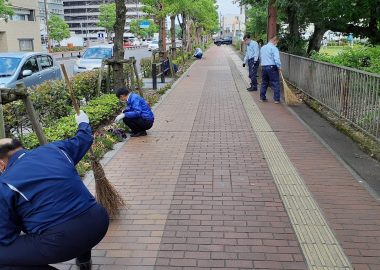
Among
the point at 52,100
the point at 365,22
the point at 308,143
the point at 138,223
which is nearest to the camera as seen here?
the point at 138,223

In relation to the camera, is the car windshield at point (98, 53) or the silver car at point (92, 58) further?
the car windshield at point (98, 53)

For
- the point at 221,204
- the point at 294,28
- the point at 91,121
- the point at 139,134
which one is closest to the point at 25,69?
the point at 91,121

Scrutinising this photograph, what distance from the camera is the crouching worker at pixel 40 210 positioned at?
262 centimetres

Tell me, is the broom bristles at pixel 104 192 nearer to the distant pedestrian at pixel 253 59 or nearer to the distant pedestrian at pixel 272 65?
Result: the distant pedestrian at pixel 272 65

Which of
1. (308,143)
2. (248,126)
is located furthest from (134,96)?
(308,143)

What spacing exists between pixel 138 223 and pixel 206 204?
2.68ft

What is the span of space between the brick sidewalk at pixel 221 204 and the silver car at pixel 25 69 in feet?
13.7

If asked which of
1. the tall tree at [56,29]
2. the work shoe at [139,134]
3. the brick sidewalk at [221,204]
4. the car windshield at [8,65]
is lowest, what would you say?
the brick sidewalk at [221,204]

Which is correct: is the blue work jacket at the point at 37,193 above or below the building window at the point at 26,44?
below

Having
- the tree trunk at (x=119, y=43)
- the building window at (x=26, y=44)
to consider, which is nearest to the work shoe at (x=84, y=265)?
the tree trunk at (x=119, y=43)

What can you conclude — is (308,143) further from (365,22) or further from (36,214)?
(365,22)

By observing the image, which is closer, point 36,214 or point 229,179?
point 36,214

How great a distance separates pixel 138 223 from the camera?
4.42 meters

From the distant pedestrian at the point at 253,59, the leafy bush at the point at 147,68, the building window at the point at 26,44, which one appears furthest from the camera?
the building window at the point at 26,44
